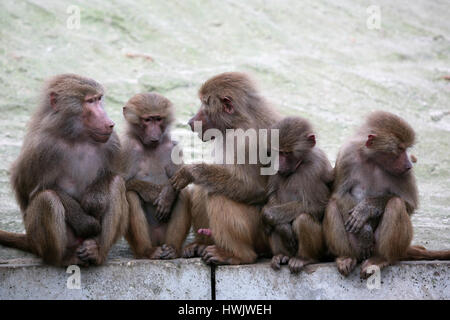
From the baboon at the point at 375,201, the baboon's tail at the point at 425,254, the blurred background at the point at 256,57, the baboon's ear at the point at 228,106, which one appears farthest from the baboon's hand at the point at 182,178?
the blurred background at the point at 256,57

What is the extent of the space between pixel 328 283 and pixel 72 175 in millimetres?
1969

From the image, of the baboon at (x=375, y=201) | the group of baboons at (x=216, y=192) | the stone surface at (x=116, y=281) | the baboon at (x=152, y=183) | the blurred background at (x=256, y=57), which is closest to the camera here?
the baboon at (x=375, y=201)

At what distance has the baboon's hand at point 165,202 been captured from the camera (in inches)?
196

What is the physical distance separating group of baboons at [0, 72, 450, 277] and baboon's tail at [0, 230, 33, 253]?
1cm

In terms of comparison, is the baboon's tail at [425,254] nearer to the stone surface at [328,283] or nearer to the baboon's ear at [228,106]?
the stone surface at [328,283]

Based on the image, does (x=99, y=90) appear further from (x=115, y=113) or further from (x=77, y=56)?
(x=77, y=56)

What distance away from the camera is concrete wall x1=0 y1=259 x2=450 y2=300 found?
4.58 metres

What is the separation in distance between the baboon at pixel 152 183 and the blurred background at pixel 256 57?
227cm

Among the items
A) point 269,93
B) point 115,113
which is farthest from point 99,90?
point 269,93

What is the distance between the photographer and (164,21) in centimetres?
1113

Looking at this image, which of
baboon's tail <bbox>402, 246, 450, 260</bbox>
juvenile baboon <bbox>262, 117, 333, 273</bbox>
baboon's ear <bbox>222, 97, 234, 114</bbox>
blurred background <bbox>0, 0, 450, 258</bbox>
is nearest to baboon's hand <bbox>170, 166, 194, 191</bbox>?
baboon's ear <bbox>222, 97, 234, 114</bbox>

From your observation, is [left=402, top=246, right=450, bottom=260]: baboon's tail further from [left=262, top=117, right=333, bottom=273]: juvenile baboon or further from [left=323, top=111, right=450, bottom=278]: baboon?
[left=262, top=117, right=333, bottom=273]: juvenile baboon

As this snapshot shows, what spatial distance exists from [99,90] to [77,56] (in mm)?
5073

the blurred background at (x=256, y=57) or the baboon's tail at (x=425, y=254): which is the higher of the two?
the blurred background at (x=256, y=57)
